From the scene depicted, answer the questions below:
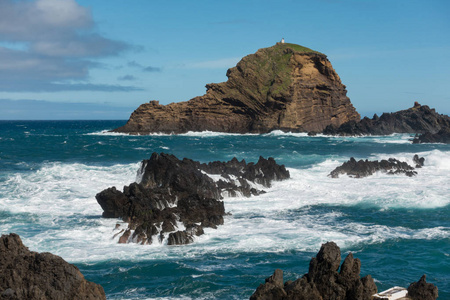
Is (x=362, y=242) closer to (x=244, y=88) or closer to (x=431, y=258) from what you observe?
(x=431, y=258)

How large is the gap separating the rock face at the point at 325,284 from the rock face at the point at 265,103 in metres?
83.8

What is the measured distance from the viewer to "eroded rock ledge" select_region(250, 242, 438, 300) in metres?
11.1

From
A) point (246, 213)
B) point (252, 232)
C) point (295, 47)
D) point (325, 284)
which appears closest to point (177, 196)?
point (246, 213)

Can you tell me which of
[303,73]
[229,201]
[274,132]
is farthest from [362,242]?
[303,73]

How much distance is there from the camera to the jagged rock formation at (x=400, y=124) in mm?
95438

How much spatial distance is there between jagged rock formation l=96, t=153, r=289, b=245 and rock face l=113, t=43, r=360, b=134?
6099 cm

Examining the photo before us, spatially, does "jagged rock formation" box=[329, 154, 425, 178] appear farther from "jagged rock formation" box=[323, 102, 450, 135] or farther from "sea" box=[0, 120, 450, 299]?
"jagged rock formation" box=[323, 102, 450, 135]

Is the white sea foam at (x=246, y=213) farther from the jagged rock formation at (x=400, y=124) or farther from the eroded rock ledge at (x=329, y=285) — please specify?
the jagged rock formation at (x=400, y=124)

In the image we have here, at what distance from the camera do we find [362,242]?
65.1 ft

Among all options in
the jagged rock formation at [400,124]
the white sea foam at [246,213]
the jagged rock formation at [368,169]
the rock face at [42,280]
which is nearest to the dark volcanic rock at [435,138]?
the jagged rock formation at [400,124]

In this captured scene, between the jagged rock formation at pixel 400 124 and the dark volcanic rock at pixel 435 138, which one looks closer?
the dark volcanic rock at pixel 435 138

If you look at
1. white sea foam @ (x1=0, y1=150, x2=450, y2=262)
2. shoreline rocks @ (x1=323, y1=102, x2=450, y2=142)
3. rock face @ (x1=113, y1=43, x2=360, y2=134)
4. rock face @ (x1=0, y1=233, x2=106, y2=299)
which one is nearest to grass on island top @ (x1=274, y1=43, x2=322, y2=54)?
rock face @ (x1=113, y1=43, x2=360, y2=134)

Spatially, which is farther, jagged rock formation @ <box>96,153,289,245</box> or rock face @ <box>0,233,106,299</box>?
jagged rock formation @ <box>96,153,289,245</box>

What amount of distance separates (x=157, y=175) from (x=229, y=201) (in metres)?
5.06
